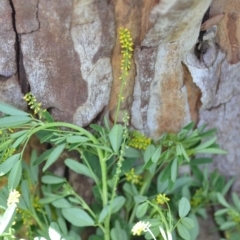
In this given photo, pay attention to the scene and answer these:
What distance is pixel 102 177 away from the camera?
122cm

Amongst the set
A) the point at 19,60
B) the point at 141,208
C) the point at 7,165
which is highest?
the point at 19,60

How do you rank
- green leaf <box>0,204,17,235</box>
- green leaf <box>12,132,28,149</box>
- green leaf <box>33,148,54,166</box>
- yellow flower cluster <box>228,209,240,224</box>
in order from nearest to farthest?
green leaf <box>0,204,17,235</box>
green leaf <box>12,132,28,149</box>
green leaf <box>33,148,54,166</box>
yellow flower cluster <box>228,209,240,224</box>

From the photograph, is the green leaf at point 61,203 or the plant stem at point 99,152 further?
the green leaf at point 61,203

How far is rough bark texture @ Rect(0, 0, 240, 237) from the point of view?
42.9 inches

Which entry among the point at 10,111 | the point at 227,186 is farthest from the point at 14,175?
the point at 227,186

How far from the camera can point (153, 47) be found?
3.81 ft

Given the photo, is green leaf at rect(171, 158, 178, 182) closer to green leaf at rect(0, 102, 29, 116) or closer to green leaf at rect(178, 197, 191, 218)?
green leaf at rect(178, 197, 191, 218)

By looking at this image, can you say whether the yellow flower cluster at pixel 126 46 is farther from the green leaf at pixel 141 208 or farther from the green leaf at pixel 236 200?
the green leaf at pixel 236 200

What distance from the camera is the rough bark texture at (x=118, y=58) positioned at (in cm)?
109

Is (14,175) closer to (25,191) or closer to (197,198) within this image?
(25,191)

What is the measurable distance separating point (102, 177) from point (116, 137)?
0.11 metres

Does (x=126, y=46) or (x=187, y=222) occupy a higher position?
(x=126, y=46)

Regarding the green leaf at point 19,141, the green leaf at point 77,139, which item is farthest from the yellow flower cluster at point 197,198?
the green leaf at point 19,141

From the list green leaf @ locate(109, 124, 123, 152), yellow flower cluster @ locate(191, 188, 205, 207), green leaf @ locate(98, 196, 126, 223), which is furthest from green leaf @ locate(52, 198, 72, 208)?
yellow flower cluster @ locate(191, 188, 205, 207)
